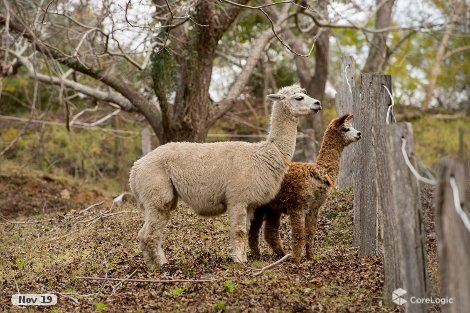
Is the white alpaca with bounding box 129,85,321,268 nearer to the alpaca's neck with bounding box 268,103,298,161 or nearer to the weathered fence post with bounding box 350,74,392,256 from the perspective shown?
the alpaca's neck with bounding box 268,103,298,161

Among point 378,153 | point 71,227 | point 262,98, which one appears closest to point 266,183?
point 378,153

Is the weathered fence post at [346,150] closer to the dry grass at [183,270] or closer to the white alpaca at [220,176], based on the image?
the dry grass at [183,270]

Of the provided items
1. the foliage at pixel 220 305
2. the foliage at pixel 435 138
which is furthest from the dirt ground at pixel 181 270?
the foliage at pixel 435 138

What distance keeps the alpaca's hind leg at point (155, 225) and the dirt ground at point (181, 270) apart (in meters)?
0.18

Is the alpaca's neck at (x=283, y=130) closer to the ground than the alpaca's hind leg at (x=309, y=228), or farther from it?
farther from it

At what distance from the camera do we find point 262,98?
24.4 metres

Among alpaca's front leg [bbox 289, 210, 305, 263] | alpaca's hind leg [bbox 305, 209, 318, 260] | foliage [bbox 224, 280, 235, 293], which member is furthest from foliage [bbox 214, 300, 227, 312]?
alpaca's hind leg [bbox 305, 209, 318, 260]

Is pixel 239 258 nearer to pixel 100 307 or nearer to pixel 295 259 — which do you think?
pixel 295 259

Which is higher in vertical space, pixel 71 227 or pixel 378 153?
pixel 378 153

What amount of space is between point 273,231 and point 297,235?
667 millimetres

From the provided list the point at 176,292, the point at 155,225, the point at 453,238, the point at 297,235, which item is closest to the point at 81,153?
the point at 155,225

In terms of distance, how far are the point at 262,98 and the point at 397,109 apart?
14.6 ft

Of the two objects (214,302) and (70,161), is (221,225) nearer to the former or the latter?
(214,302)
